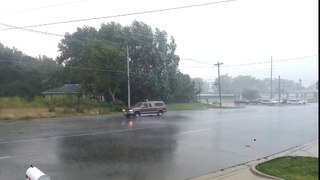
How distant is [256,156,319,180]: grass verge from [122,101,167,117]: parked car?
27472mm

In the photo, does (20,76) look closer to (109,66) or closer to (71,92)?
(71,92)

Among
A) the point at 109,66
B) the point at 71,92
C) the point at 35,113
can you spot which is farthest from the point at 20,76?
the point at 35,113

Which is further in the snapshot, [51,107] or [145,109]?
[51,107]

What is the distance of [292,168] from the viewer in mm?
10562

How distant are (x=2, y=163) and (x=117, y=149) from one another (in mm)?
4493

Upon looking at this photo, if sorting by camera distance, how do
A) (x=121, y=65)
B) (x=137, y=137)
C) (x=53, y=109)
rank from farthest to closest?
(x=121, y=65), (x=53, y=109), (x=137, y=137)

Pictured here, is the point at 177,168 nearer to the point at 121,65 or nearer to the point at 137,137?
the point at 137,137

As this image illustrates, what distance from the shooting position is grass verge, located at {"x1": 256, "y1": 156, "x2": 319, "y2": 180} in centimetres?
957

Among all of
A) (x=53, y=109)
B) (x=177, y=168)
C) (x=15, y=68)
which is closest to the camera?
(x=177, y=168)

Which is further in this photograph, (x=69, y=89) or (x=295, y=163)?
(x=69, y=89)

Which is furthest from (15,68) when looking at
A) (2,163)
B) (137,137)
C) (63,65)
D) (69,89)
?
(2,163)

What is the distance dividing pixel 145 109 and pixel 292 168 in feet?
97.8

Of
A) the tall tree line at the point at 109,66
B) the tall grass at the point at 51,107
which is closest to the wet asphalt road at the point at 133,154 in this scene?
the tall grass at the point at 51,107

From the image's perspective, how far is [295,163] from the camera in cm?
1129
